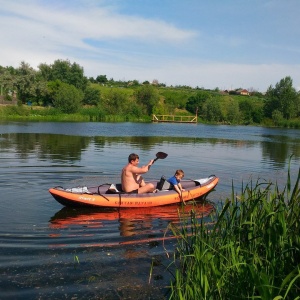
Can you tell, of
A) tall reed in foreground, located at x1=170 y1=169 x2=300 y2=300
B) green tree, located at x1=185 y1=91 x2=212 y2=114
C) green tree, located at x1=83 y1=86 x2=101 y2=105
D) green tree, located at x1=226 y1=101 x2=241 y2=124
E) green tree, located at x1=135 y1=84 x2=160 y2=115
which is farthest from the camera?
green tree, located at x1=185 y1=91 x2=212 y2=114

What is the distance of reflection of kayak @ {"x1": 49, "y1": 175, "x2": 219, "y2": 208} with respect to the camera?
9.15 m

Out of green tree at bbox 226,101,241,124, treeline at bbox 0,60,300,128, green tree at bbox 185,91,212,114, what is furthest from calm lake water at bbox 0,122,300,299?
green tree at bbox 185,91,212,114

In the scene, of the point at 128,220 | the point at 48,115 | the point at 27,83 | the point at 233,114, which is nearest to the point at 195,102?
the point at 233,114

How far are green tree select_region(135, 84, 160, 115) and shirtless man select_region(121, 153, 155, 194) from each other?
73876 mm

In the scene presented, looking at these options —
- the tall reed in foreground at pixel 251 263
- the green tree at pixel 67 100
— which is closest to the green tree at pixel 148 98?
the green tree at pixel 67 100

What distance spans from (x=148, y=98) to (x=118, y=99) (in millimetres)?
9604

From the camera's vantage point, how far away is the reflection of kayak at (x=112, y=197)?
30.0 feet

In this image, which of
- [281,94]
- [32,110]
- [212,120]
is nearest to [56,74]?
[32,110]

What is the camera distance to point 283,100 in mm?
82750

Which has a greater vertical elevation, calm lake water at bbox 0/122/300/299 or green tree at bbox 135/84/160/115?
green tree at bbox 135/84/160/115

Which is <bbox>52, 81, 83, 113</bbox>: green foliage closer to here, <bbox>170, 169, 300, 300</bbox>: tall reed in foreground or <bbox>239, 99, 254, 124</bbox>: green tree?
<bbox>239, 99, 254, 124</bbox>: green tree

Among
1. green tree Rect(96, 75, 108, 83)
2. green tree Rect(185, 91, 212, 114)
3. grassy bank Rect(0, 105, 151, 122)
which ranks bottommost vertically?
grassy bank Rect(0, 105, 151, 122)

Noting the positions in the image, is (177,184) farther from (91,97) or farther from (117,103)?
(91,97)

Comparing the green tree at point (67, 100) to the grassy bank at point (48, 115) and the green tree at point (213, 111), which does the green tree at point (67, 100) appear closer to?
the grassy bank at point (48, 115)
